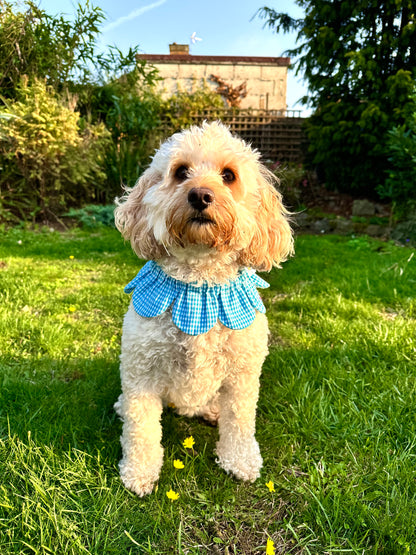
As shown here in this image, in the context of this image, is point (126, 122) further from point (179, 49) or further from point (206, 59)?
point (179, 49)

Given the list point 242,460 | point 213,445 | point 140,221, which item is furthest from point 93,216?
point 242,460

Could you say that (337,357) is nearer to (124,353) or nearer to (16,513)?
(124,353)

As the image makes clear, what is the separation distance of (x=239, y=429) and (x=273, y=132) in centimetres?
1180

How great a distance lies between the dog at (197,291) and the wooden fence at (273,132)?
35.5ft

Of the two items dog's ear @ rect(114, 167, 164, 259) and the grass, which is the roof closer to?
the grass

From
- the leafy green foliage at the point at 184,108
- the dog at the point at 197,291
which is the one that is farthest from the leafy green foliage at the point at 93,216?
the dog at the point at 197,291

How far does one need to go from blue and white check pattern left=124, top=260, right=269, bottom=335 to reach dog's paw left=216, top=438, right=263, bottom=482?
2.19ft

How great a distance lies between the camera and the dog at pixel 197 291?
5.70ft

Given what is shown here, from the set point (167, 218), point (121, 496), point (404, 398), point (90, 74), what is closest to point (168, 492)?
point (121, 496)

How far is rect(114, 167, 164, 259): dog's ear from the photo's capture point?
186cm

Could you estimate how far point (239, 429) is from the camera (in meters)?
2.05

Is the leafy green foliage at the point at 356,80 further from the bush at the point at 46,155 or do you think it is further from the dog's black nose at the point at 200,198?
the dog's black nose at the point at 200,198

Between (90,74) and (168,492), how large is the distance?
9517 millimetres

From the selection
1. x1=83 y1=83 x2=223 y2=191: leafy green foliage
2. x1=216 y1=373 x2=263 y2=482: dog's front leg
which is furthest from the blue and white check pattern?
x1=83 y1=83 x2=223 y2=191: leafy green foliage
